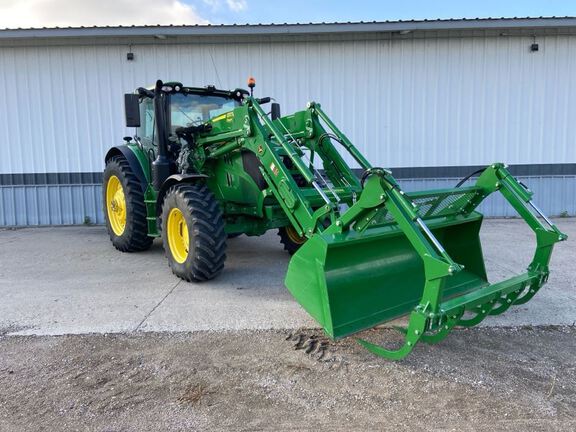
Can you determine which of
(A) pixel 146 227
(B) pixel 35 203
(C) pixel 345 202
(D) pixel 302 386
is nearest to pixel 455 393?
(D) pixel 302 386

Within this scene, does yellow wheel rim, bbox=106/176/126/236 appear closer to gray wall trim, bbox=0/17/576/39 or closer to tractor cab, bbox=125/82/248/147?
tractor cab, bbox=125/82/248/147

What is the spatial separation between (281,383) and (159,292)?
2.25m

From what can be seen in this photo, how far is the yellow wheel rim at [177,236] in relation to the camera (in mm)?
5055

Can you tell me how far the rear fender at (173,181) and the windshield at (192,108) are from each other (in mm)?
970

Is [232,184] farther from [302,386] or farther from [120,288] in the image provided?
[302,386]

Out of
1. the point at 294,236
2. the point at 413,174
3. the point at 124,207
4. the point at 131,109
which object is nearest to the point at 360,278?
the point at 294,236

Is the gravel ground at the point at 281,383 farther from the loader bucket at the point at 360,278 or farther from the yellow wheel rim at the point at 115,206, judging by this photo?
the yellow wheel rim at the point at 115,206

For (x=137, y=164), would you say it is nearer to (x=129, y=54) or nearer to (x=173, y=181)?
(x=173, y=181)

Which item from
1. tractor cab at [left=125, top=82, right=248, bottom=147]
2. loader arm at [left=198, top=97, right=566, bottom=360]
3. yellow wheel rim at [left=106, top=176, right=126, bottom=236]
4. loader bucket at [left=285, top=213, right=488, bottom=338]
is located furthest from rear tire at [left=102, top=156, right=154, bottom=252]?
loader bucket at [left=285, top=213, right=488, bottom=338]

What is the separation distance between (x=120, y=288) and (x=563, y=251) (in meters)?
6.18

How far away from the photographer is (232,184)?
521cm

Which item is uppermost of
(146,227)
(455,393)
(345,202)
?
(345,202)

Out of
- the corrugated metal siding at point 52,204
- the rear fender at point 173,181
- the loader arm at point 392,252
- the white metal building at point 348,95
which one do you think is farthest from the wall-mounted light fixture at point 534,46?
the rear fender at point 173,181

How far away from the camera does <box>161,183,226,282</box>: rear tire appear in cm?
450
